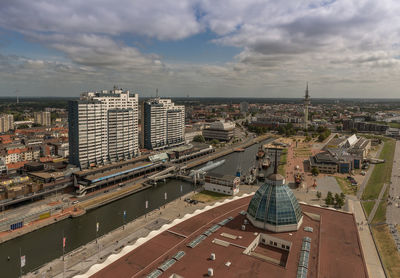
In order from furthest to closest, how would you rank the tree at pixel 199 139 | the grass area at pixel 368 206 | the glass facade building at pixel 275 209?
the tree at pixel 199 139 < the grass area at pixel 368 206 < the glass facade building at pixel 275 209

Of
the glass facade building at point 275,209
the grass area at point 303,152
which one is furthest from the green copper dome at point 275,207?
the grass area at point 303,152

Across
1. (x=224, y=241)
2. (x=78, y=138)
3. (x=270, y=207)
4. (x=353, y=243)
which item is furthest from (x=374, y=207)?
(x=78, y=138)

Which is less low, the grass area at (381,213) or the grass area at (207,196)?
the grass area at (381,213)

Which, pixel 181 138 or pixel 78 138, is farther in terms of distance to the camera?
pixel 181 138

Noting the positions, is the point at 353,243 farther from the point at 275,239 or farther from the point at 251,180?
the point at 251,180

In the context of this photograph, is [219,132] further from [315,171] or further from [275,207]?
[275,207]

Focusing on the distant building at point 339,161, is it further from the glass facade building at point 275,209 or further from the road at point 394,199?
the glass facade building at point 275,209
